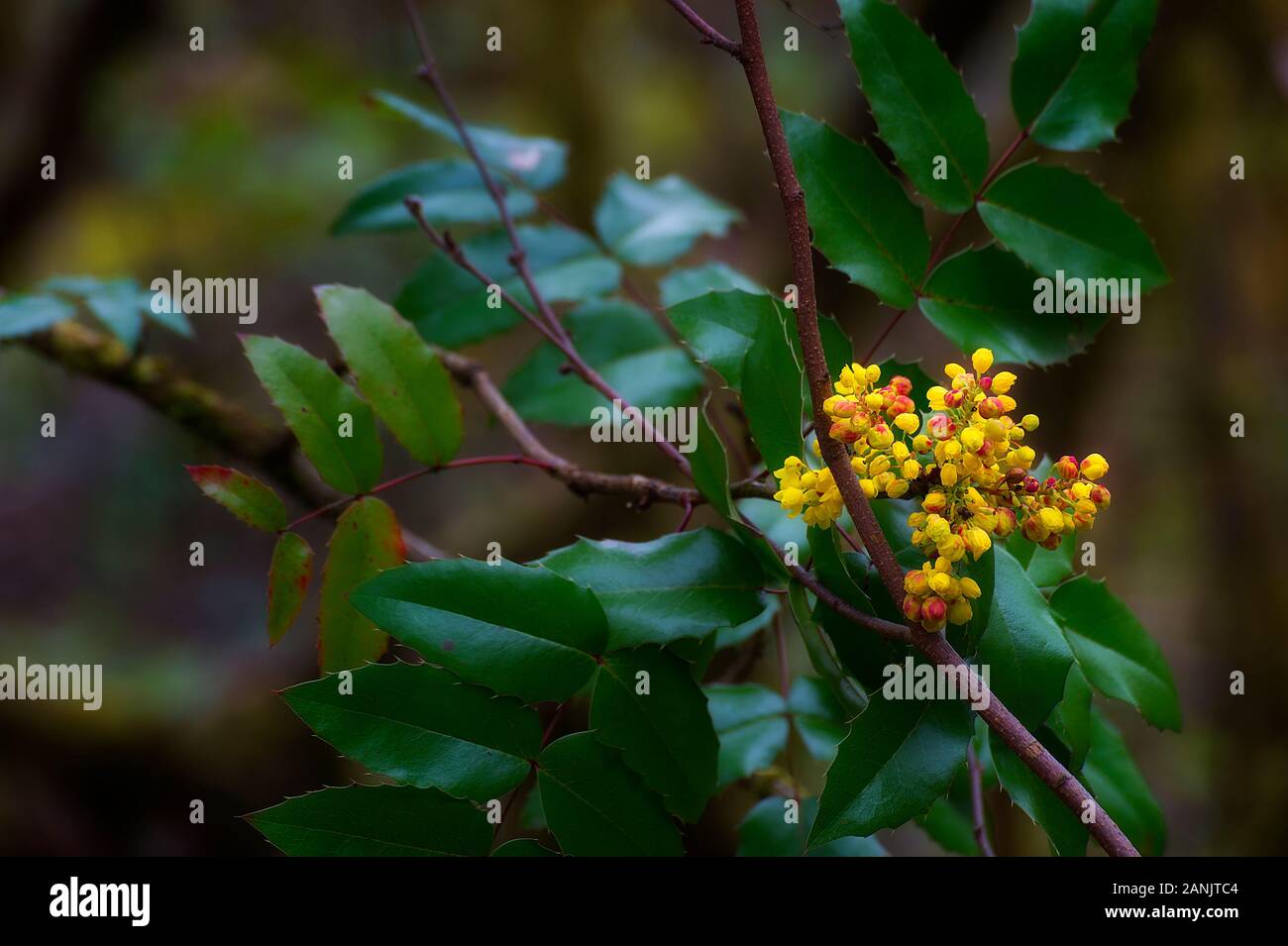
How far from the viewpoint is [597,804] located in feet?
2.49

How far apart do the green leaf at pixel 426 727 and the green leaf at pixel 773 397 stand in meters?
0.27

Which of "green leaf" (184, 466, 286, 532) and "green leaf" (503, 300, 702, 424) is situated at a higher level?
"green leaf" (503, 300, 702, 424)

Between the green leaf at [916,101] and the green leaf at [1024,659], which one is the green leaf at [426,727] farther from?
the green leaf at [916,101]

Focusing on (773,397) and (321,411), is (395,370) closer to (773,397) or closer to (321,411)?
(321,411)

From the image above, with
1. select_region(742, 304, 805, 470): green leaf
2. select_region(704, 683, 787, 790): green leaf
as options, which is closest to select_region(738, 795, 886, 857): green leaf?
select_region(704, 683, 787, 790): green leaf

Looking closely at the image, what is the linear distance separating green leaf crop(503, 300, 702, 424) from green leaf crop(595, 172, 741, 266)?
0.10 meters

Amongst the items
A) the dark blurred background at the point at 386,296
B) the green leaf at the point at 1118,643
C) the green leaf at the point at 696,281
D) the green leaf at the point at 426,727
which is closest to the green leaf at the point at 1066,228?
the green leaf at the point at 1118,643

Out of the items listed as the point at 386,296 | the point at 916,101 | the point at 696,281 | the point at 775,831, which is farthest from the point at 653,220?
the point at 386,296

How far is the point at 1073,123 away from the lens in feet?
2.99

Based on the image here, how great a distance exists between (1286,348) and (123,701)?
2972 mm

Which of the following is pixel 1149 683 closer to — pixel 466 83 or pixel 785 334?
pixel 785 334

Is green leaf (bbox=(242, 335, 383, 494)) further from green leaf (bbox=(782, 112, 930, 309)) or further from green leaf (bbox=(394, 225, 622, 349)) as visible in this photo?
green leaf (bbox=(782, 112, 930, 309))

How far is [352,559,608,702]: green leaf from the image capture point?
2.43ft

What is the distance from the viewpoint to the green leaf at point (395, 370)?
2.93 feet
